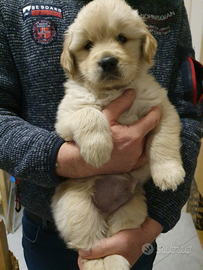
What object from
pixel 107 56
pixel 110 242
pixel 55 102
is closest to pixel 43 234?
pixel 110 242

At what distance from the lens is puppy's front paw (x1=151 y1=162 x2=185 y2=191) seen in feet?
3.35

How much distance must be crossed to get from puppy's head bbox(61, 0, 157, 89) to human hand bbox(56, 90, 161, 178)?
0.51 ft

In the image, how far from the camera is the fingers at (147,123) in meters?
1.06

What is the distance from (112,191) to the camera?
112 centimetres

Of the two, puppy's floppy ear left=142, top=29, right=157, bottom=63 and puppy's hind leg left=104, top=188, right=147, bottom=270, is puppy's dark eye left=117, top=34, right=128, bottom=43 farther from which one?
puppy's hind leg left=104, top=188, right=147, bottom=270

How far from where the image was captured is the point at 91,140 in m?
0.98

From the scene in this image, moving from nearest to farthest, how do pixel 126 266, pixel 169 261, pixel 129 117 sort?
pixel 126 266
pixel 129 117
pixel 169 261

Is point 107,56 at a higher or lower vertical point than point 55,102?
higher

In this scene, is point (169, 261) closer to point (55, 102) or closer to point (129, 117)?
point (129, 117)

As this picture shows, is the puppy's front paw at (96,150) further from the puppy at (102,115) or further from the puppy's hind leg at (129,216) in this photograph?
the puppy's hind leg at (129,216)

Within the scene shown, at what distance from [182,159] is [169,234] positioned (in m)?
1.75

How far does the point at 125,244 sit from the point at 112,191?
10.0 inches

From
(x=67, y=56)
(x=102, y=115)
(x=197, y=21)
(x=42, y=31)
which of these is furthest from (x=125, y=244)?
(x=197, y=21)

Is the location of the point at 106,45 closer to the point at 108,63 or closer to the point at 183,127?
the point at 108,63
